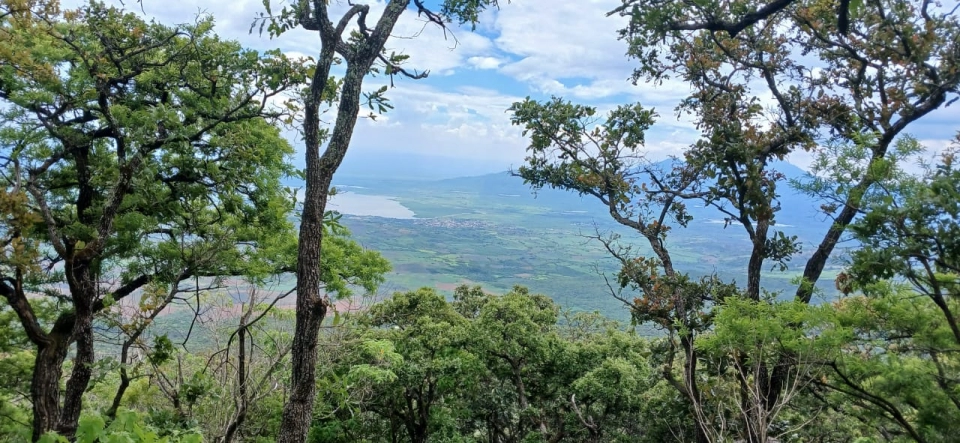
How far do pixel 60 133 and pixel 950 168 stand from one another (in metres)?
9.66

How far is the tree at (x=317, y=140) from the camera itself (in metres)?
3.94

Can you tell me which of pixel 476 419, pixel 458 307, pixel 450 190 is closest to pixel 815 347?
pixel 476 419

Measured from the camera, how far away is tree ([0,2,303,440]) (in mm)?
5832

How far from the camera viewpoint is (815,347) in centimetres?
460

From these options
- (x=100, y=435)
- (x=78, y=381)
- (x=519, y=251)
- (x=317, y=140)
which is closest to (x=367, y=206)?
(x=519, y=251)

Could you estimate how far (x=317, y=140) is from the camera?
4.00 meters

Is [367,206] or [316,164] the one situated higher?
[316,164]

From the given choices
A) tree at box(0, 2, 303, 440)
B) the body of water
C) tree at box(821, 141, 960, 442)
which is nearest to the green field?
the body of water

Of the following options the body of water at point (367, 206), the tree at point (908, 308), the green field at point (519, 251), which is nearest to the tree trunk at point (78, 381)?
the body of water at point (367, 206)

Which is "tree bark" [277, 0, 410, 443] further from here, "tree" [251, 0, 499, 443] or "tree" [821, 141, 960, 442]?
"tree" [821, 141, 960, 442]

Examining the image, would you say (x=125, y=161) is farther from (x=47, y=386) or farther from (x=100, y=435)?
(x=100, y=435)

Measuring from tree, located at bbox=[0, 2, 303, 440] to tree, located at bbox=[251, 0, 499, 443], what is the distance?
141cm

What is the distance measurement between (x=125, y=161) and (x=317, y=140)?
2935 millimetres

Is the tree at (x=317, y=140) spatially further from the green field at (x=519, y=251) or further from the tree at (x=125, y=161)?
the green field at (x=519, y=251)
